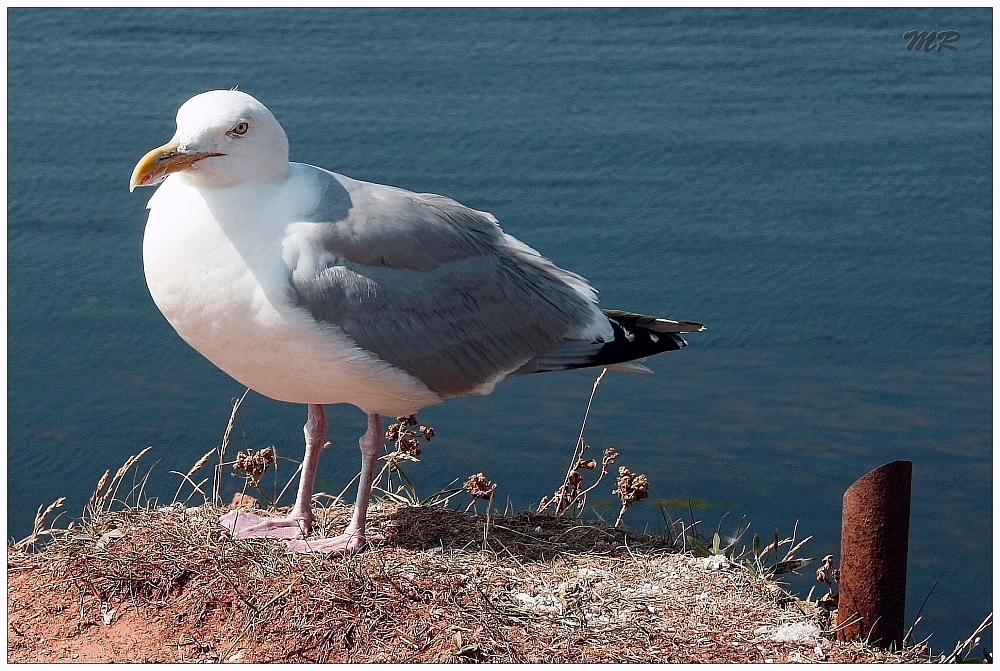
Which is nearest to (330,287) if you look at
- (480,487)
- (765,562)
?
(480,487)

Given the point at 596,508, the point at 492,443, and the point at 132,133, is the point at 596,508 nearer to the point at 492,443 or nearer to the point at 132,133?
the point at 492,443

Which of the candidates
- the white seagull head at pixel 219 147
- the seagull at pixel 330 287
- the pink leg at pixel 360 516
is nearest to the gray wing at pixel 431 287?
the seagull at pixel 330 287

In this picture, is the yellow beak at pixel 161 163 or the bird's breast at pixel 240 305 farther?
the bird's breast at pixel 240 305

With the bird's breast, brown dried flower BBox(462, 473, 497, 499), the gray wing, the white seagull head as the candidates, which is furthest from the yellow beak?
brown dried flower BBox(462, 473, 497, 499)

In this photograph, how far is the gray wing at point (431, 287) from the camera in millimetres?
4727

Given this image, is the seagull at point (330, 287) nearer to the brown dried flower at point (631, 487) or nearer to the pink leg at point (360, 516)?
the pink leg at point (360, 516)

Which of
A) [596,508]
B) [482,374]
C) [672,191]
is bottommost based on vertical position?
[596,508]

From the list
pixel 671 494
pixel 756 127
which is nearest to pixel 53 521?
pixel 671 494

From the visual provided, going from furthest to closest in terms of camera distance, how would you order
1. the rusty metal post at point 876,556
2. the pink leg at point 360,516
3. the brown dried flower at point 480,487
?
the brown dried flower at point 480,487
the pink leg at point 360,516
the rusty metal post at point 876,556

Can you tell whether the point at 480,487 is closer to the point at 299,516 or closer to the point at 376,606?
the point at 299,516

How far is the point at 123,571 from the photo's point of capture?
15.6 ft

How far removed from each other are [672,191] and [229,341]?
458 centimetres

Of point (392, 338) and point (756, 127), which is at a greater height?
point (756, 127)

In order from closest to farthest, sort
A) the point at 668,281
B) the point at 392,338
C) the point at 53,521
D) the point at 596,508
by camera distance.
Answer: the point at 392,338 < the point at 53,521 < the point at 596,508 < the point at 668,281
